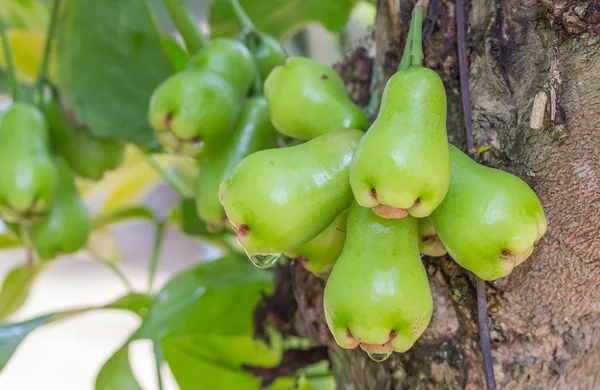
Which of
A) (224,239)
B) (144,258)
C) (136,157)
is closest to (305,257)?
(224,239)

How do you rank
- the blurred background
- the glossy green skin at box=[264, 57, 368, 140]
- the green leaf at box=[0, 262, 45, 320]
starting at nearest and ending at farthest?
1. the glossy green skin at box=[264, 57, 368, 140]
2. the green leaf at box=[0, 262, 45, 320]
3. the blurred background

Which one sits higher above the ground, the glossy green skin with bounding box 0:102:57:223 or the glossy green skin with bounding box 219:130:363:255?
the glossy green skin with bounding box 219:130:363:255

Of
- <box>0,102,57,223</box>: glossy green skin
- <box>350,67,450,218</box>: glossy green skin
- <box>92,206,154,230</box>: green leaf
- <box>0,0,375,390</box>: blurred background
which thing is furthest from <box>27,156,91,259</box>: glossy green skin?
<box>0,0,375,390</box>: blurred background

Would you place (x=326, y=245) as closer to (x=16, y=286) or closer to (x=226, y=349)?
(x=226, y=349)

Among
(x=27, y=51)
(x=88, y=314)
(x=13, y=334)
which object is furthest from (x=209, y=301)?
(x=88, y=314)

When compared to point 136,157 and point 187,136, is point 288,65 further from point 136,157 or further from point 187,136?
point 136,157

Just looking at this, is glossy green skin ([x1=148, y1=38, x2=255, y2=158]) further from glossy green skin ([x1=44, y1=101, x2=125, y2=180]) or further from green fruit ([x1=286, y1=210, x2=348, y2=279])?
glossy green skin ([x1=44, y1=101, x2=125, y2=180])
